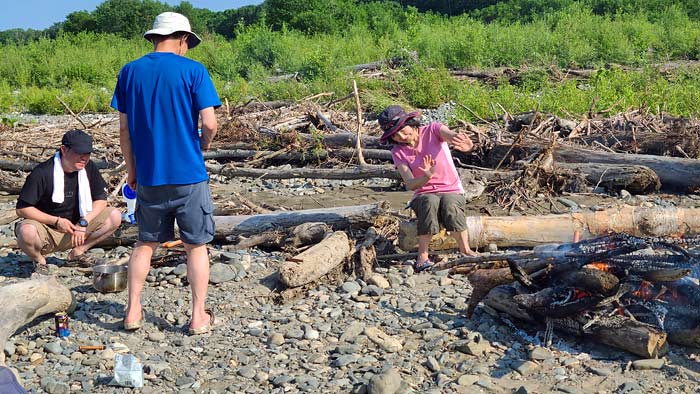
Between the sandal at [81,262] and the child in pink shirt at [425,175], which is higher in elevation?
the child in pink shirt at [425,175]

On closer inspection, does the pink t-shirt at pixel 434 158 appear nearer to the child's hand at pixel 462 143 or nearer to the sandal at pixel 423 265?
the child's hand at pixel 462 143

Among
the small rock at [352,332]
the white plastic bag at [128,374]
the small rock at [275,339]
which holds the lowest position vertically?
the small rock at [352,332]

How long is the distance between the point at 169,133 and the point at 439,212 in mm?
2226

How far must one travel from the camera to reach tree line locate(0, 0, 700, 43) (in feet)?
84.6

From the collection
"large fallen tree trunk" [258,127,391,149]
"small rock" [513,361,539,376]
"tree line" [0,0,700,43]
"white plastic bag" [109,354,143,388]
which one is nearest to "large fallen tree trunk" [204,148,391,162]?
"large fallen tree trunk" [258,127,391,149]

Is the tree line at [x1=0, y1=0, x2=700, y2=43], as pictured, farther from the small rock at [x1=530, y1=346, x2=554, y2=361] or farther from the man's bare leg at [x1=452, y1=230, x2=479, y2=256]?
the small rock at [x1=530, y1=346, x2=554, y2=361]

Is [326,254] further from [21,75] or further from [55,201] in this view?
[21,75]

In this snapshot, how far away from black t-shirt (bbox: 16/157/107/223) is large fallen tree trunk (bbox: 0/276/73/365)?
1049 millimetres

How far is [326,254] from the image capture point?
5.59 meters

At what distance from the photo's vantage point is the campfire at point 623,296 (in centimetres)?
412

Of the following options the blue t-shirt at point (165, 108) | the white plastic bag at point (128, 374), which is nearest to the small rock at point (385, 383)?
the white plastic bag at point (128, 374)

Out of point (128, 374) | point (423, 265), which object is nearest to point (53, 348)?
point (128, 374)

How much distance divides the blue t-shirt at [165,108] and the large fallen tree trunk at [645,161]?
5.43 m

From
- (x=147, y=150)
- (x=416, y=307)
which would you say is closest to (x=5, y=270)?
(x=147, y=150)
